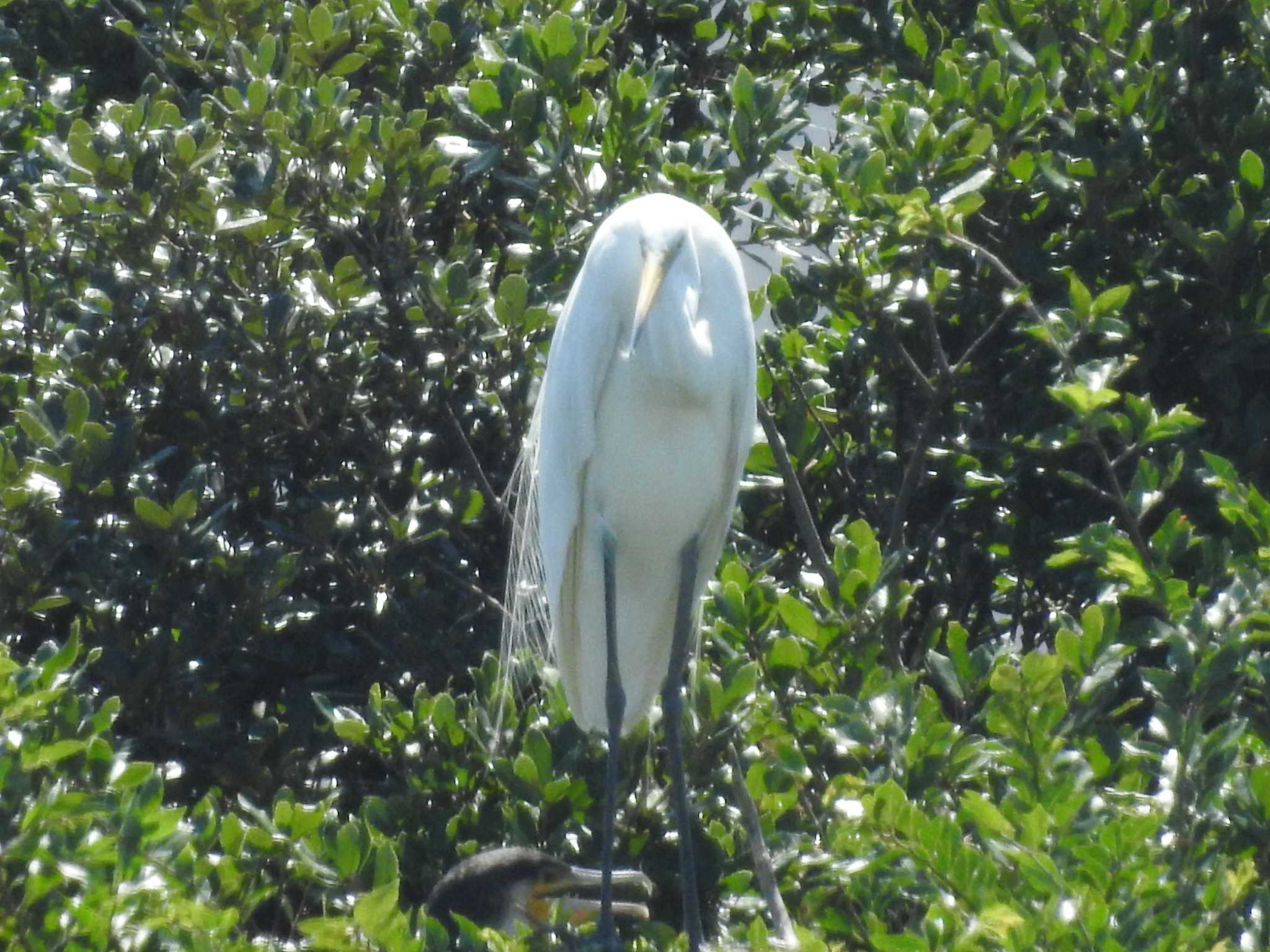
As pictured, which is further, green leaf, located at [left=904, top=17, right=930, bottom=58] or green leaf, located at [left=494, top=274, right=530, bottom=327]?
green leaf, located at [left=904, top=17, right=930, bottom=58]

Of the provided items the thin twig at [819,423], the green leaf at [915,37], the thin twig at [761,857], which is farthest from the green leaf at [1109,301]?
the thin twig at [761,857]

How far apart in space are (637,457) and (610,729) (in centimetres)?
55

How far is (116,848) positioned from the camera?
229cm

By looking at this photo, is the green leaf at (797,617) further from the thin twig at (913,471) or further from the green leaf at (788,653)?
the thin twig at (913,471)

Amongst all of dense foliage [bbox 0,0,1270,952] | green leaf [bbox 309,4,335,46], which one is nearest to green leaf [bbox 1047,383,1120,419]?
dense foliage [bbox 0,0,1270,952]

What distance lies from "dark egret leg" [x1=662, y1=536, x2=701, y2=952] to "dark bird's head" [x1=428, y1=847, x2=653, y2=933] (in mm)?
139

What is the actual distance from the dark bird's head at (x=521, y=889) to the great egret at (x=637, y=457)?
16cm

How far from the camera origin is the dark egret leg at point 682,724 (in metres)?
2.99

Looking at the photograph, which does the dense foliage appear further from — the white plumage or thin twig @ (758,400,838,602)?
the white plumage

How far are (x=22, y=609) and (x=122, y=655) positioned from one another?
0.77 feet

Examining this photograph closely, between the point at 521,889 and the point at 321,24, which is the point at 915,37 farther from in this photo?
the point at 521,889

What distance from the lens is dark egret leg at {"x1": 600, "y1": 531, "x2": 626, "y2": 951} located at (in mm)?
2928

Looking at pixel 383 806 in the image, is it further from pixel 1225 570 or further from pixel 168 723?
pixel 1225 570

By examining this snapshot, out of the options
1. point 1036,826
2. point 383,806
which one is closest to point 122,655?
point 383,806
